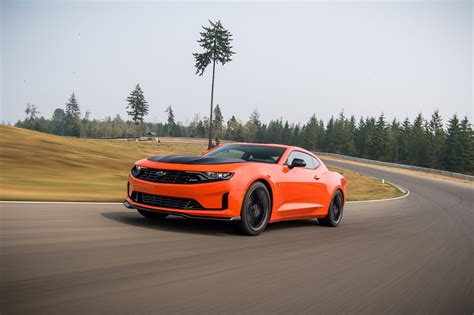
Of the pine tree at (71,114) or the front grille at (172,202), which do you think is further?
the pine tree at (71,114)

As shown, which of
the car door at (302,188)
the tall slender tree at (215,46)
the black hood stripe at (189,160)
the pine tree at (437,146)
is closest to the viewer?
the black hood stripe at (189,160)

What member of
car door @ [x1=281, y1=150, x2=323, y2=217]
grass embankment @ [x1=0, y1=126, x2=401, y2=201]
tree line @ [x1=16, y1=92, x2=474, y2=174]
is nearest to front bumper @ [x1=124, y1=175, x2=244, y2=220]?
car door @ [x1=281, y1=150, x2=323, y2=217]

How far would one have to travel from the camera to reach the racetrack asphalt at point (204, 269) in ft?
11.1

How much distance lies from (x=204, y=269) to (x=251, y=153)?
11.3ft

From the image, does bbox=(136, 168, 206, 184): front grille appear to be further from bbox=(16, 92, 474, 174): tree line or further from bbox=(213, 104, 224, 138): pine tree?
bbox=(213, 104, 224, 138): pine tree

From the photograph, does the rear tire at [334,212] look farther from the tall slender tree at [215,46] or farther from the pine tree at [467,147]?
the pine tree at [467,147]

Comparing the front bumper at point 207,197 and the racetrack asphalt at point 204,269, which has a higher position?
the front bumper at point 207,197

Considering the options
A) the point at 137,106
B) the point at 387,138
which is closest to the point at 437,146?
the point at 387,138

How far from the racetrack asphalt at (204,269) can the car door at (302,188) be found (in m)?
0.43

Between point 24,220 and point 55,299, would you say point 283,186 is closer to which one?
point 24,220

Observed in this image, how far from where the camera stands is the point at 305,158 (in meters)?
8.47

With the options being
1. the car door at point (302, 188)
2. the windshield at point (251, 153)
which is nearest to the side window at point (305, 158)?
the car door at point (302, 188)

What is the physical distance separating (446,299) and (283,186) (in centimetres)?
323

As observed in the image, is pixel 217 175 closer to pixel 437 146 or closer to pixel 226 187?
pixel 226 187
